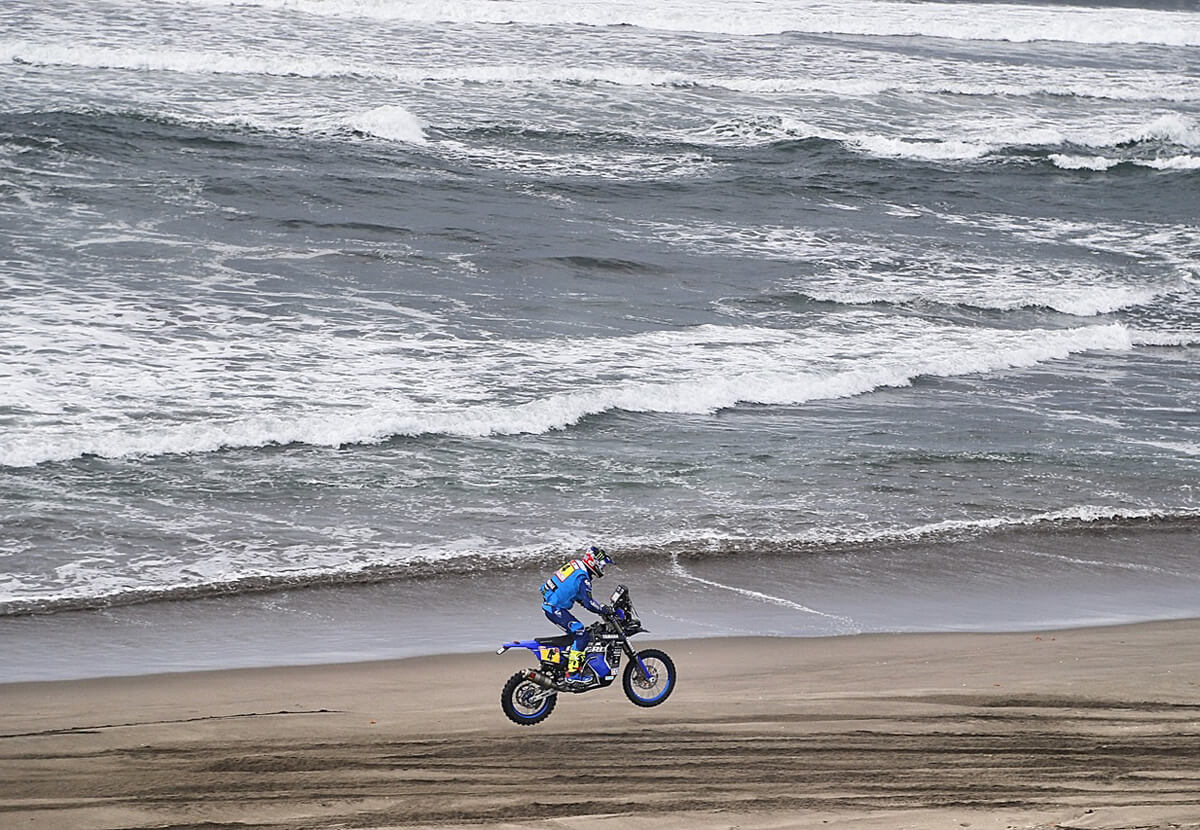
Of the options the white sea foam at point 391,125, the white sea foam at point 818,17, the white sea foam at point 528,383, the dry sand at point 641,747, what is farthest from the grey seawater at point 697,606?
the white sea foam at point 818,17

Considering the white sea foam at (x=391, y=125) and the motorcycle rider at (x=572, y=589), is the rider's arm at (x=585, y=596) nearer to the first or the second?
the motorcycle rider at (x=572, y=589)

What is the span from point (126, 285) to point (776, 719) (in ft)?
39.1

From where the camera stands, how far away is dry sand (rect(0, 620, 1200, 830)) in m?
6.31

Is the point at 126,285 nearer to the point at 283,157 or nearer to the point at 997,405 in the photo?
the point at 283,157

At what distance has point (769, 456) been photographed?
12656mm

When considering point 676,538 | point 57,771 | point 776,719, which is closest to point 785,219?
point 676,538

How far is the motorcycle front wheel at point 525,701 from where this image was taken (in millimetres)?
7102

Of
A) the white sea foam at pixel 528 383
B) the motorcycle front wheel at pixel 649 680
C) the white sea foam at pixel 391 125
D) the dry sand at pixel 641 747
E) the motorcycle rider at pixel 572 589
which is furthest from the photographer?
the white sea foam at pixel 391 125

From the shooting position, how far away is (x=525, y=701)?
7.16 meters

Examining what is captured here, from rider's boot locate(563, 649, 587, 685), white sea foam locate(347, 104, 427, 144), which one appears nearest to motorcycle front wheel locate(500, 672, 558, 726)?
rider's boot locate(563, 649, 587, 685)

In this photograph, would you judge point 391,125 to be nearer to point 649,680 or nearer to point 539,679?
point 649,680

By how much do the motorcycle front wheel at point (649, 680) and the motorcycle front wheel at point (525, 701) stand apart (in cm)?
43

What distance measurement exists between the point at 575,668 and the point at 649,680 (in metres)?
0.54

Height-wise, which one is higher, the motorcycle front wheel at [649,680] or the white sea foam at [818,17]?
the white sea foam at [818,17]
